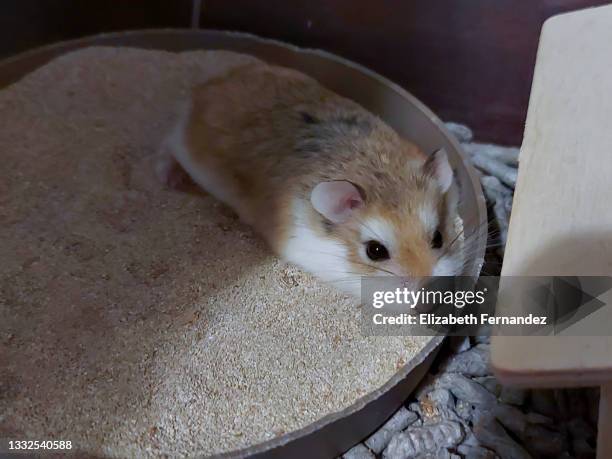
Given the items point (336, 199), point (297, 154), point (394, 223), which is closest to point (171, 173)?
point (297, 154)

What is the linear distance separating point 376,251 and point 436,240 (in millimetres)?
167

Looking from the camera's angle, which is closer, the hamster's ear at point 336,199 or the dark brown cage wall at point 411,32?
the hamster's ear at point 336,199

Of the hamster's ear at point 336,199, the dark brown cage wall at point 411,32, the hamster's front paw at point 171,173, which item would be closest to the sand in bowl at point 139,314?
the hamster's front paw at point 171,173

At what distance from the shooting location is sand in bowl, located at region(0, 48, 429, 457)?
1.85 metres

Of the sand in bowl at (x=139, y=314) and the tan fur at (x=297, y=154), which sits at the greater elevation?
the tan fur at (x=297, y=154)

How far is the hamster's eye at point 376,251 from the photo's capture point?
75.9 inches

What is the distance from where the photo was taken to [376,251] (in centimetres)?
194

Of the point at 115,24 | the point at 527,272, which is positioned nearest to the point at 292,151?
the point at 527,272

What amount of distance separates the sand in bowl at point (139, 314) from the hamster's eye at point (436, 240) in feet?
0.89

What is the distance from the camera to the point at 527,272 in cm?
130

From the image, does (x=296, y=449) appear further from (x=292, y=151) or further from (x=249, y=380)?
(x=292, y=151)

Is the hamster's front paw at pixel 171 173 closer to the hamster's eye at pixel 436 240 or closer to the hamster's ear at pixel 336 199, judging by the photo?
the hamster's ear at pixel 336 199

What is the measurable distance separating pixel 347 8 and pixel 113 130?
3.15 feet

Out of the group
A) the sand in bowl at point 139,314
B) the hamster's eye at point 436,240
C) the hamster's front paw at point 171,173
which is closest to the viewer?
the sand in bowl at point 139,314
